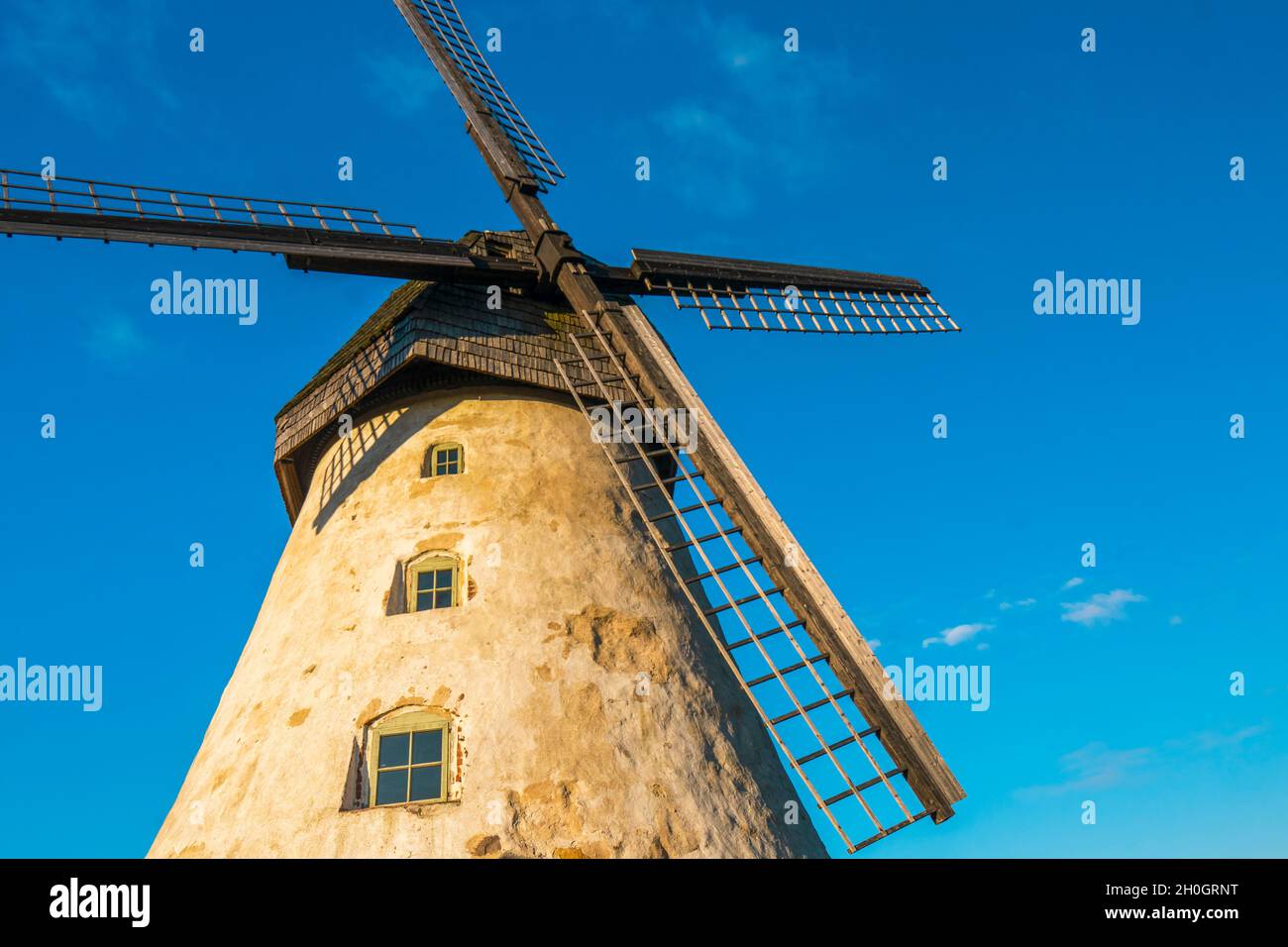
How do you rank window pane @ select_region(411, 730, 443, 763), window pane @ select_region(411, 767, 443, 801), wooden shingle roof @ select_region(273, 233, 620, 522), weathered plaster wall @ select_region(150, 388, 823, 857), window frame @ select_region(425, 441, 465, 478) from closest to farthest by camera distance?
weathered plaster wall @ select_region(150, 388, 823, 857)
window pane @ select_region(411, 767, 443, 801)
window pane @ select_region(411, 730, 443, 763)
window frame @ select_region(425, 441, 465, 478)
wooden shingle roof @ select_region(273, 233, 620, 522)

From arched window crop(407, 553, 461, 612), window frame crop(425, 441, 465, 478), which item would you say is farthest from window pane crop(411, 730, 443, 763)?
window frame crop(425, 441, 465, 478)

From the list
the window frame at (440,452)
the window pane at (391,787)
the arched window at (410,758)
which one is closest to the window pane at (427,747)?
the arched window at (410,758)

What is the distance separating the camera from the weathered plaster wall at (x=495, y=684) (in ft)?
29.5

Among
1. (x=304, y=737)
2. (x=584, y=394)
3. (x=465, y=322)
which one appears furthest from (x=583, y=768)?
(x=465, y=322)

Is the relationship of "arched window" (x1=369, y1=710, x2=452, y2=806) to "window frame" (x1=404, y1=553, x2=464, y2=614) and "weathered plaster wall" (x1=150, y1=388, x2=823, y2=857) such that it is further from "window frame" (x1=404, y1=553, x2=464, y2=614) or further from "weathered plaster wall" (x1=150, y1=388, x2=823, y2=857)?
"window frame" (x1=404, y1=553, x2=464, y2=614)

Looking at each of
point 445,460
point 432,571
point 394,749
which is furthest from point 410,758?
point 445,460

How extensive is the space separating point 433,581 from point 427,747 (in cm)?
208

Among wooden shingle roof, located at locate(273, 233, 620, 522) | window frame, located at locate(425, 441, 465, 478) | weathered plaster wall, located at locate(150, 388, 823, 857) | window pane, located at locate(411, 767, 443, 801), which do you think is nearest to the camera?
weathered plaster wall, located at locate(150, 388, 823, 857)

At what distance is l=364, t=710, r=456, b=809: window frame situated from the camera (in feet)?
Result: 29.8

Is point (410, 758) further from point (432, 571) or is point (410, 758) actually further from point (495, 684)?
point (432, 571)
